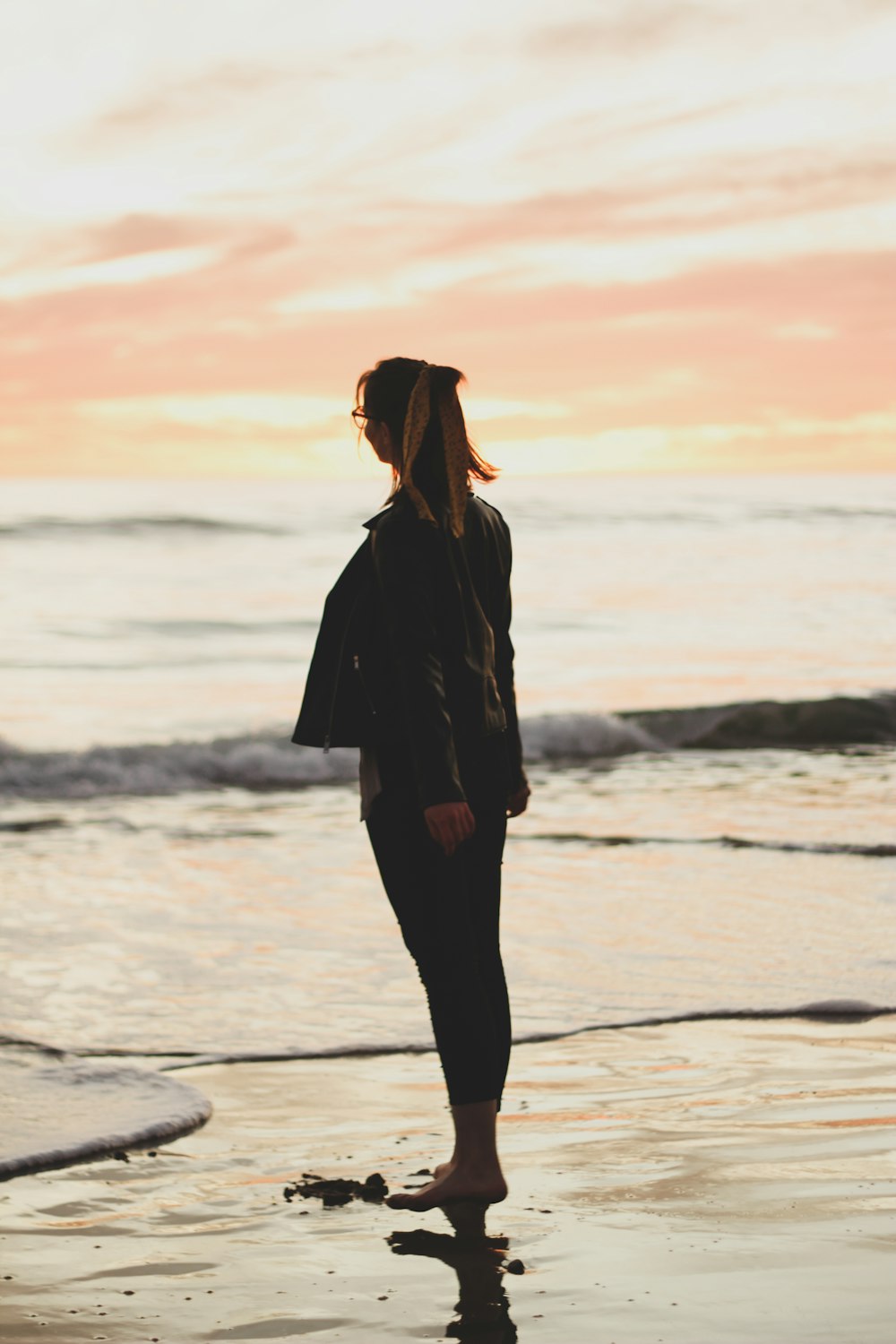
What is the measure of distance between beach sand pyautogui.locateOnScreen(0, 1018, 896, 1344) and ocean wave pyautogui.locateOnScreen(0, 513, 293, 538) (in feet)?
95.5

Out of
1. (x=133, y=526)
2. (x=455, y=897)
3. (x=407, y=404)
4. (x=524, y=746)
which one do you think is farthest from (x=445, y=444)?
(x=133, y=526)

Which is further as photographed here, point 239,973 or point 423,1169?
point 239,973

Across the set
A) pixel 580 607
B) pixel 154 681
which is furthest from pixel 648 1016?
pixel 580 607

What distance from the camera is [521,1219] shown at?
3230 millimetres

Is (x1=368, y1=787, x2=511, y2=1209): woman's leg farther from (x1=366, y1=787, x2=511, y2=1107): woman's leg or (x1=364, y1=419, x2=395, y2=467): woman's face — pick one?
(x1=364, y1=419, x2=395, y2=467): woman's face

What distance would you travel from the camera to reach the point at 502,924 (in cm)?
653

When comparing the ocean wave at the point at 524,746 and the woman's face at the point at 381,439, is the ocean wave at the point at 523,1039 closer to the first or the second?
the woman's face at the point at 381,439

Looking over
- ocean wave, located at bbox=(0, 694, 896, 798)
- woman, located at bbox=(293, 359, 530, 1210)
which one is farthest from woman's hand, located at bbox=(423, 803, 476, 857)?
ocean wave, located at bbox=(0, 694, 896, 798)

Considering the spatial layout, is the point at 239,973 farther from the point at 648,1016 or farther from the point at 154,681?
the point at 154,681

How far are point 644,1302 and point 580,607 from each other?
948 inches

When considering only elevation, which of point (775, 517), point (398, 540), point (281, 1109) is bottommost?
point (281, 1109)

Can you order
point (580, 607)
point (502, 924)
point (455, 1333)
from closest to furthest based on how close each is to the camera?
1. point (455, 1333)
2. point (502, 924)
3. point (580, 607)

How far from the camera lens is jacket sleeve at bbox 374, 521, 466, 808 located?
10.4 feet

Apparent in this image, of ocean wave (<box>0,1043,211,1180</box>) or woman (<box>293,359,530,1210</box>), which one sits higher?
woman (<box>293,359,530,1210</box>)
